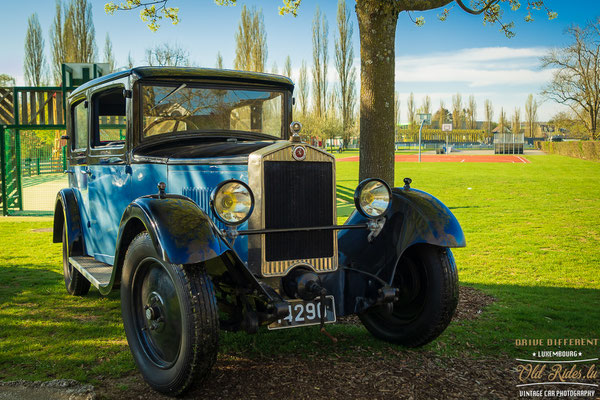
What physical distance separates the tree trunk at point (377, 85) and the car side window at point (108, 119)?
2454 mm

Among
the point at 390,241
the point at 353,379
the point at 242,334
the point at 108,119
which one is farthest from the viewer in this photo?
the point at 108,119

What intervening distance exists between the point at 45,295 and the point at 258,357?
3067mm

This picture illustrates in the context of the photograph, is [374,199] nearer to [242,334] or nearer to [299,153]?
[299,153]

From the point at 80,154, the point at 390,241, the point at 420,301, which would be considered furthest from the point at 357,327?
the point at 80,154

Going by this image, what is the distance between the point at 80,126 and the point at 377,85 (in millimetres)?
3157

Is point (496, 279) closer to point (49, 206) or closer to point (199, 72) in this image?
point (199, 72)

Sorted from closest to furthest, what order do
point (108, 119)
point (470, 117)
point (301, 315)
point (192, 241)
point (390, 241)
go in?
point (192, 241) → point (301, 315) → point (390, 241) → point (108, 119) → point (470, 117)

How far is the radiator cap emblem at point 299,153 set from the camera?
352cm

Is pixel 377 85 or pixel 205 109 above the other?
pixel 377 85

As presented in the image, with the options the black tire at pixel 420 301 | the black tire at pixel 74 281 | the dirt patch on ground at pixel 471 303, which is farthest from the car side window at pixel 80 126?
the dirt patch on ground at pixel 471 303

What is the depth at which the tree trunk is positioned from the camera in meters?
5.41

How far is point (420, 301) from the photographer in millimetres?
3961

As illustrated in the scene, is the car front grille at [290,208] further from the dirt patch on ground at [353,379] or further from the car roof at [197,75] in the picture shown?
the car roof at [197,75]

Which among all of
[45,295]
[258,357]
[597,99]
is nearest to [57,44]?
[45,295]
